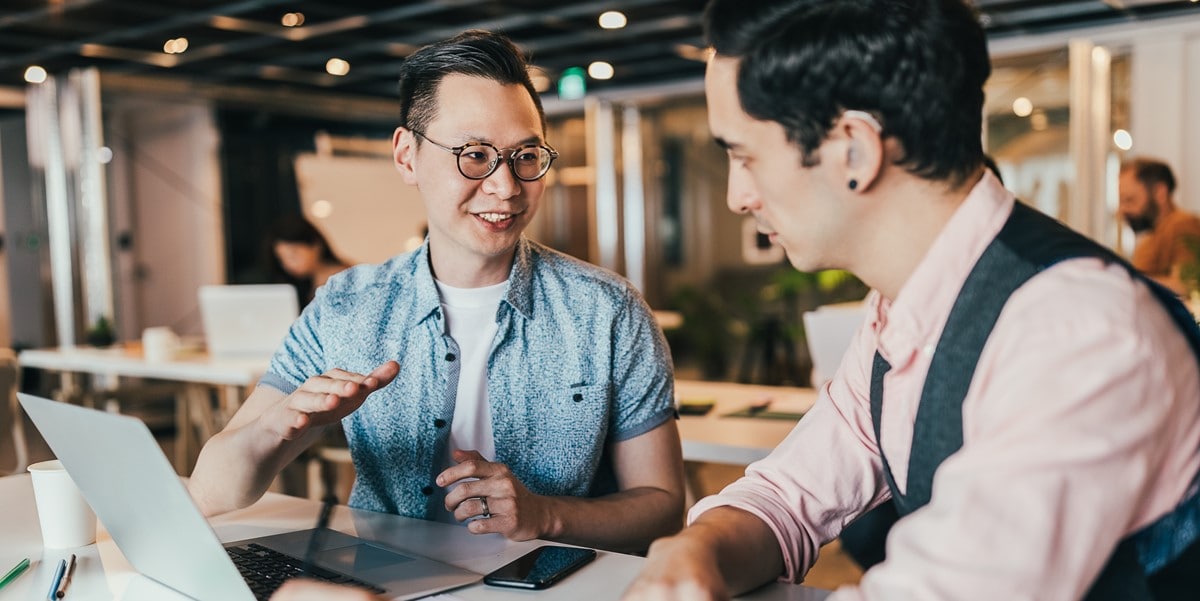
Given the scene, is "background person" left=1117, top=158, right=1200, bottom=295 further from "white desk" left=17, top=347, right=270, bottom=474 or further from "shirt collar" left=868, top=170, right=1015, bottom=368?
"shirt collar" left=868, top=170, right=1015, bottom=368

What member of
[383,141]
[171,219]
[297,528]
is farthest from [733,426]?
[383,141]

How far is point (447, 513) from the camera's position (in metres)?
1.79

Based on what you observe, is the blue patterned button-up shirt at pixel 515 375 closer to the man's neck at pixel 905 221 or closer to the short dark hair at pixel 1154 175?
the man's neck at pixel 905 221

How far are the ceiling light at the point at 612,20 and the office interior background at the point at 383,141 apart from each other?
5 centimetres

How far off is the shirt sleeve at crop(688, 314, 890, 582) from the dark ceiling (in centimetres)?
447

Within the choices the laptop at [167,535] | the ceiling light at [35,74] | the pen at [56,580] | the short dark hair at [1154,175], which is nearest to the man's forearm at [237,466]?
the laptop at [167,535]

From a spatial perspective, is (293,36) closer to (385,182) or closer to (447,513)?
(385,182)

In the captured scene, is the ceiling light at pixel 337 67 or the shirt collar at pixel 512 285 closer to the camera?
the shirt collar at pixel 512 285

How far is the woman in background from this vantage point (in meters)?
5.14

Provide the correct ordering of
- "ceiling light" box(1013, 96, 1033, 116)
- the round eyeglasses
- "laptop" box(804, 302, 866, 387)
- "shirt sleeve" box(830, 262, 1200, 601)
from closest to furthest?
"shirt sleeve" box(830, 262, 1200, 601) < the round eyeglasses < "laptop" box(804, 302, 866, 387) < "ceiling light" box(1013, 96, 1033, 116)

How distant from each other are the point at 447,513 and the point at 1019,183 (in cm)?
698

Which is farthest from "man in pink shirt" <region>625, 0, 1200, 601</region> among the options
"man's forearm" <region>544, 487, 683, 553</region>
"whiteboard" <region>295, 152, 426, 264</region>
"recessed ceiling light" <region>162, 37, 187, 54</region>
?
"whiteboard" <region>295, 152, 426, 264</region>

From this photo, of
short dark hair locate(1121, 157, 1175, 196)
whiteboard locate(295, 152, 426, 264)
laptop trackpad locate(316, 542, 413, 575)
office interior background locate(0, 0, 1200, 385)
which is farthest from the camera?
whiteboard locate(295, 152, 426, 264)

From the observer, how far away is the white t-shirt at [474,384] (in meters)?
1.80
